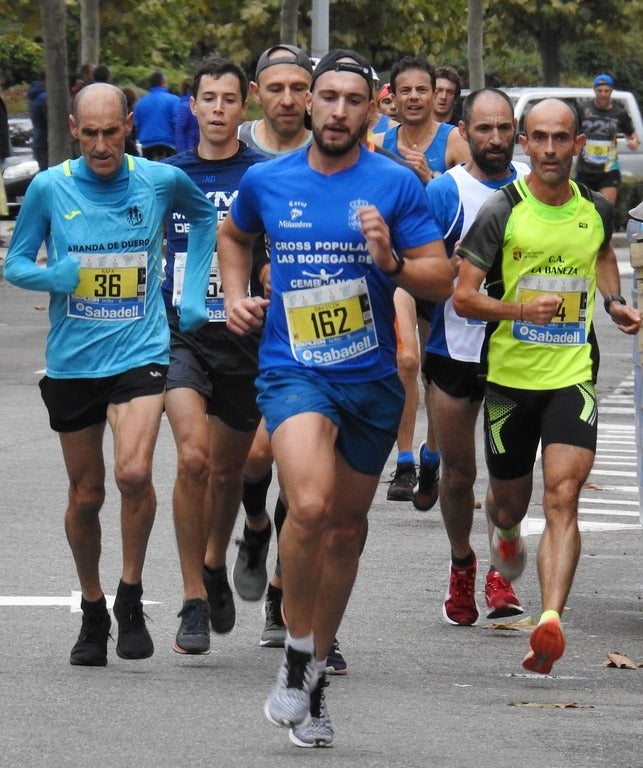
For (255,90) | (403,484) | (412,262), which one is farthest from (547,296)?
(403,484)

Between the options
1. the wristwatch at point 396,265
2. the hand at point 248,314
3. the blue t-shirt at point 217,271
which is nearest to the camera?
the wristwatch at point 396,265

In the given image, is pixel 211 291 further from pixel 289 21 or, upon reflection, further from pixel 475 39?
pixel 475 39

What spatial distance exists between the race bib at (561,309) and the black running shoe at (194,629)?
147cm

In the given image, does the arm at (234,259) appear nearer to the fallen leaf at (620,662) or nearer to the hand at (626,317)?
the hand at (626,317)

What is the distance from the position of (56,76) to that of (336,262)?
2067cm

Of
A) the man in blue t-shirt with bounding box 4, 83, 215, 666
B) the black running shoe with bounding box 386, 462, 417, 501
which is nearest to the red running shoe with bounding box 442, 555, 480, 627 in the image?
the man in blue t-shirt with bounding box 4, 83, 215, 666

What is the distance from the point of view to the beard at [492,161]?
27.4 ft

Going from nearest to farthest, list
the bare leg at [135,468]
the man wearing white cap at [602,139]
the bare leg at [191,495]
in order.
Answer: the bare leg at [135,468], the bare leg at [191,495], the man wearing white cap at [602,139]

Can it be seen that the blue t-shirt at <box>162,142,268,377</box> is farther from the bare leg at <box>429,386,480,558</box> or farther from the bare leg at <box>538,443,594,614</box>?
the bare leg at <box>538,443,594,614</box>

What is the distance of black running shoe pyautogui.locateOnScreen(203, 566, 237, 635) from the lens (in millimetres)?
7832

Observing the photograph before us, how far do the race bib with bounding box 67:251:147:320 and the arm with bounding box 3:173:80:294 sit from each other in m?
0.10

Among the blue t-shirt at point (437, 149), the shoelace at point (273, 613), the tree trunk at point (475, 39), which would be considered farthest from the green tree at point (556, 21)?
the shoelace at point (273, 613)

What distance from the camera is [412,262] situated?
6297 mm

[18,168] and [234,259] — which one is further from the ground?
[234,259]
